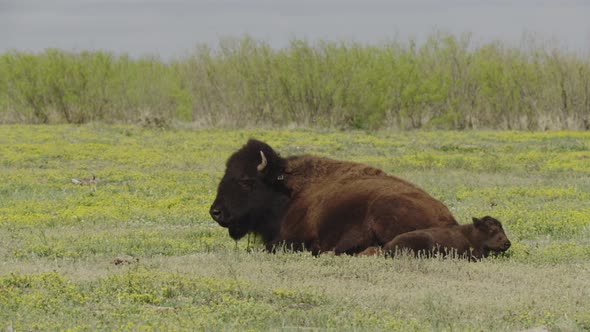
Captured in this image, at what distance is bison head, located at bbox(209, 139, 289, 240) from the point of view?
12.6 meters

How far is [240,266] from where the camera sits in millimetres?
10586

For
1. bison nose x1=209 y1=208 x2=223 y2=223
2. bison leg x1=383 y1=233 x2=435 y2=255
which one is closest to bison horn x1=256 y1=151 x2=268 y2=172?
bison nose x1=209 y1=208 x2=223 y2=223

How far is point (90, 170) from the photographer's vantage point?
2577 cm

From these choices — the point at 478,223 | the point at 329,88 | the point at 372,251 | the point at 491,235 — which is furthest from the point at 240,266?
the point at 329,88

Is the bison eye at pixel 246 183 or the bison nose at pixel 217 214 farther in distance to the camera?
the bison eye at pixel 246 183

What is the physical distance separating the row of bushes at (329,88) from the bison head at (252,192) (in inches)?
1436

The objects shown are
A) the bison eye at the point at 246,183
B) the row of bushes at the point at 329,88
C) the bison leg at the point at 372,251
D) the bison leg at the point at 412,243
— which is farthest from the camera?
the row of bushes at the point at 329,88

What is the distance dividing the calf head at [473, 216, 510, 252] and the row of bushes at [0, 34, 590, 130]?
38.0 meters

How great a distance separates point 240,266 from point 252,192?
2.23 m

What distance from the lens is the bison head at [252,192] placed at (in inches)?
496

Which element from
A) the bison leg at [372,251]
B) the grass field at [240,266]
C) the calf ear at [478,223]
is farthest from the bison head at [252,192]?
the calf ear at [478,223]

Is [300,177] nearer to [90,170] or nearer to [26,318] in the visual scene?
[26,318]

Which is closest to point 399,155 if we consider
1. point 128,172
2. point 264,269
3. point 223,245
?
point 128,172

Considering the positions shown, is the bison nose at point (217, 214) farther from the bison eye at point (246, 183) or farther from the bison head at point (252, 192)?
the bison eye at point (246, 183)
